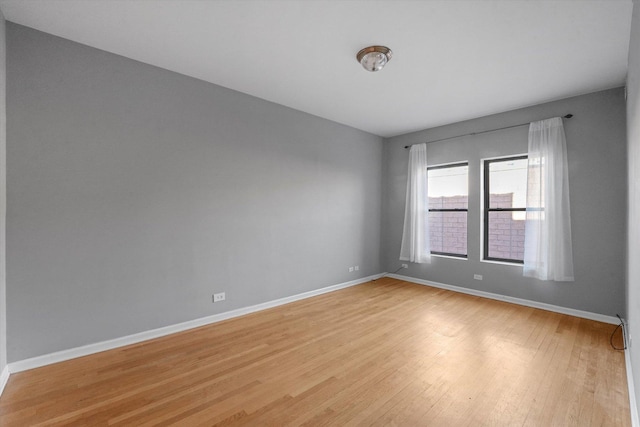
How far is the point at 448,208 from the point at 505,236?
0.98 meters

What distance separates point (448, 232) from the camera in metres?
4.97

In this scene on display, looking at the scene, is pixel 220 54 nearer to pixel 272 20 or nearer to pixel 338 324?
pixel 272 20

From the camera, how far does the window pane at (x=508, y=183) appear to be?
417cm

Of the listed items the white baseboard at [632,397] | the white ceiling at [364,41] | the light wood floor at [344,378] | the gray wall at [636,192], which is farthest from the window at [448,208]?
the gray wall at [636,192]

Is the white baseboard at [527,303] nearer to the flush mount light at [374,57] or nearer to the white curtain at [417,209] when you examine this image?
the white curtain at [417,209]

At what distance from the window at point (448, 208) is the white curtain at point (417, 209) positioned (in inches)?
10.4

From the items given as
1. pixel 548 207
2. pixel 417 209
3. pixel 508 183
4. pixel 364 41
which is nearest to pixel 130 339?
pixel 364 41

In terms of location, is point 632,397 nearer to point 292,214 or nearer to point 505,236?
point 505,236

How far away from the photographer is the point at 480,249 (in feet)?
14.6

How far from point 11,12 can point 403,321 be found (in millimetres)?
4615

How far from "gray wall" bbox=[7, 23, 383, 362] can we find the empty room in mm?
19

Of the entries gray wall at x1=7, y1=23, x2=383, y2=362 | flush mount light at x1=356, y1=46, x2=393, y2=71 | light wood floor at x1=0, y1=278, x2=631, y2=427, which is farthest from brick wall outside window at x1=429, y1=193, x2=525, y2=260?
flush mount light at x1=356, y1=46, x2=393, y2=71

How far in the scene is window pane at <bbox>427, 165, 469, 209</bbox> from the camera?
4.78 m

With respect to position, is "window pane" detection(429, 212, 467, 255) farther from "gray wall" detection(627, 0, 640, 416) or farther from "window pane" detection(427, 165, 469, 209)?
"gray wall" detection(627, 0, 640, 416)
